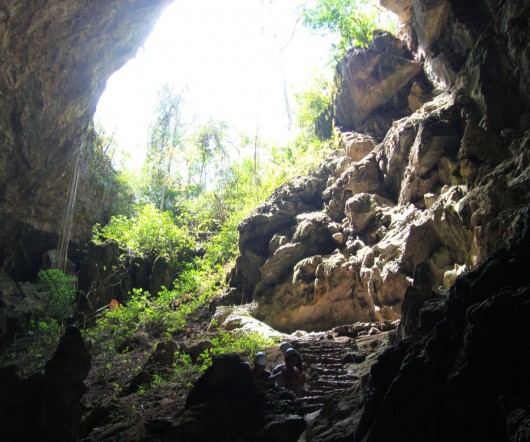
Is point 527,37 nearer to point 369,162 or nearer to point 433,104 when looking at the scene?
point 433,104

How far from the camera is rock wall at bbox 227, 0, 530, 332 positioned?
10469 mm

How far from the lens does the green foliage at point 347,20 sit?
21.3 meters

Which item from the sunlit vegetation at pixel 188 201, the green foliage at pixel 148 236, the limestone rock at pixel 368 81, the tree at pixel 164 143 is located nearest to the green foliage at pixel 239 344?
the sunlit vegetation at pixel 188 201

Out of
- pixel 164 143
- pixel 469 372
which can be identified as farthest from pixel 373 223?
pixel 164 143

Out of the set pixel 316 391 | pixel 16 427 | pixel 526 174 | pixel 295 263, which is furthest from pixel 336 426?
pixel 295 263

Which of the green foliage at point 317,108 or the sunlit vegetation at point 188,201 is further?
the green foliage at point 317,108

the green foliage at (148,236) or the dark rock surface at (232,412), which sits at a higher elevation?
the green foliage at (148,236)

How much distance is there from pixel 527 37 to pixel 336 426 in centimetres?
993

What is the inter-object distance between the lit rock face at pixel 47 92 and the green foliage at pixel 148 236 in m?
3.26

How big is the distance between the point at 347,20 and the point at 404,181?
11.5 m

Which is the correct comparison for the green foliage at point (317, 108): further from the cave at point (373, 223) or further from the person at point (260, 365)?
the person at point (260, 365)

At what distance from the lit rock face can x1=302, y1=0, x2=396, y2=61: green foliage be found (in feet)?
31.3

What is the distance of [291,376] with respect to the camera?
27.8 feet

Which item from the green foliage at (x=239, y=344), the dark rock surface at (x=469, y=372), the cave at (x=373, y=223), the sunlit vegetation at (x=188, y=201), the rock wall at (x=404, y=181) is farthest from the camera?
the sunlit vegetation at (x=188, y=201)
